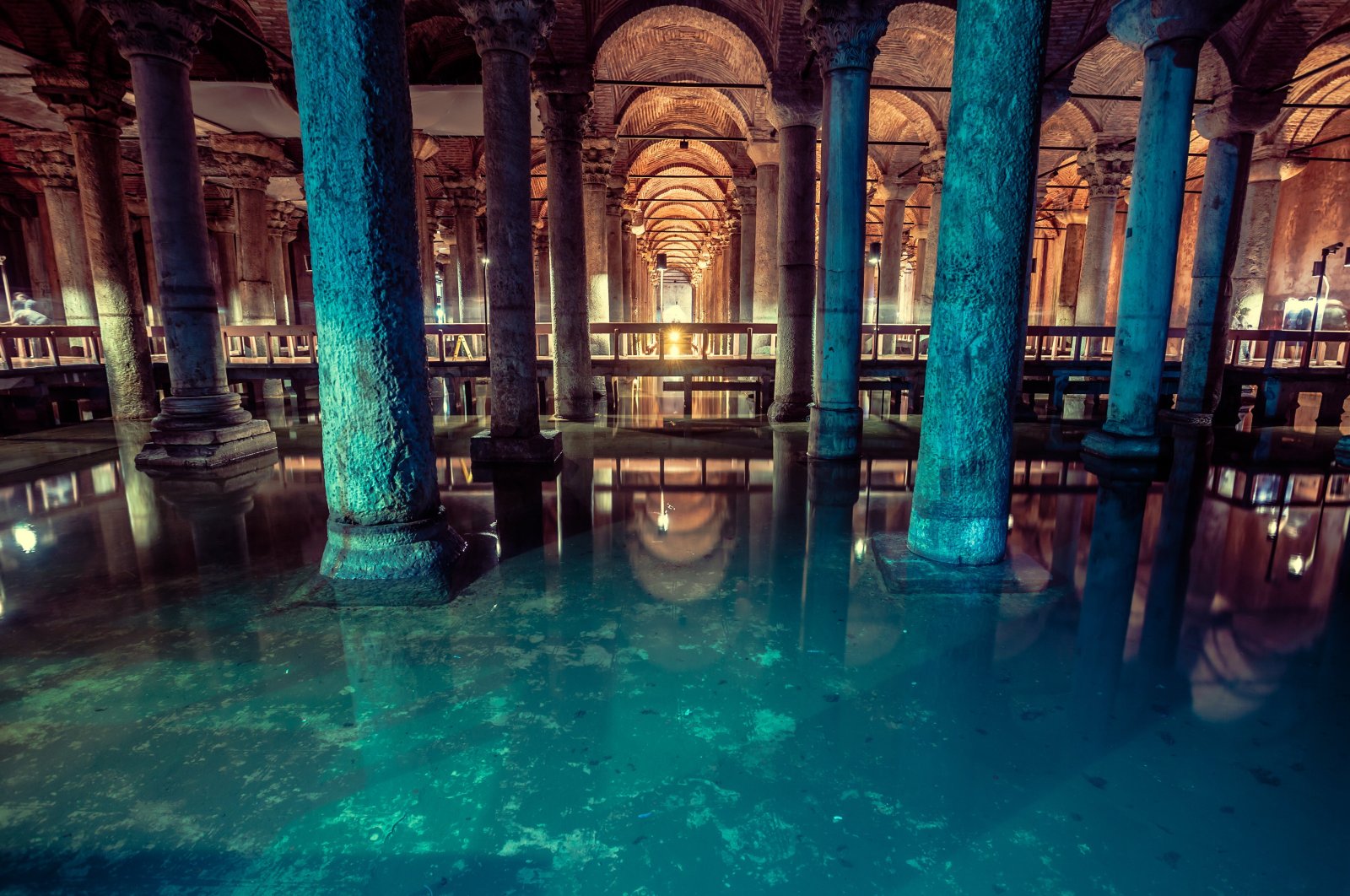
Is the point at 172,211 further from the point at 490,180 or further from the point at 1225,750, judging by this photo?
the point at 1225,750

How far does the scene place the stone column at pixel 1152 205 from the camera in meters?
6.54

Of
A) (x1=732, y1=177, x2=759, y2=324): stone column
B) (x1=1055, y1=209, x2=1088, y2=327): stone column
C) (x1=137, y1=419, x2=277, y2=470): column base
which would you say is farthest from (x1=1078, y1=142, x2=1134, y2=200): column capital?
(x1=137, y1=419, x2=277, y2=470): column base

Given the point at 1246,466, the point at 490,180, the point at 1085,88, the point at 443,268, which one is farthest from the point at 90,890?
the point at 443,268

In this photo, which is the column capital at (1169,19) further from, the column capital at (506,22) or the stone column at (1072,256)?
the stone column at (1072,256)

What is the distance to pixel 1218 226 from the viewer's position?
9.27m

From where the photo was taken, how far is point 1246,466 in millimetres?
7094

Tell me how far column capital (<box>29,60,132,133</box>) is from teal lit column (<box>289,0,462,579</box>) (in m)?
8.69

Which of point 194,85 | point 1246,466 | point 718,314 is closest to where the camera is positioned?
point 1246,466

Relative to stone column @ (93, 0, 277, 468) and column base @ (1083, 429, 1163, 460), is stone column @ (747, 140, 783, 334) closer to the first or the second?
column base @ (1083, 429, 1163, 460)

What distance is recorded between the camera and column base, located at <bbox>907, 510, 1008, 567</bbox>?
12.8ft

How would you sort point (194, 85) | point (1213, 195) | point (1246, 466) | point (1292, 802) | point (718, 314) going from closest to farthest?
point (1292, 802) < point (1246, 466) < point (1213, 195) < point (194, 85) < point (718, 314)

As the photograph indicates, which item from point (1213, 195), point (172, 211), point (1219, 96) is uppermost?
point (1219, 96)

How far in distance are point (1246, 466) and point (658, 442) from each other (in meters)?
6.52

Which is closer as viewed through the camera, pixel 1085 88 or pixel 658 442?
pixel 658 442
